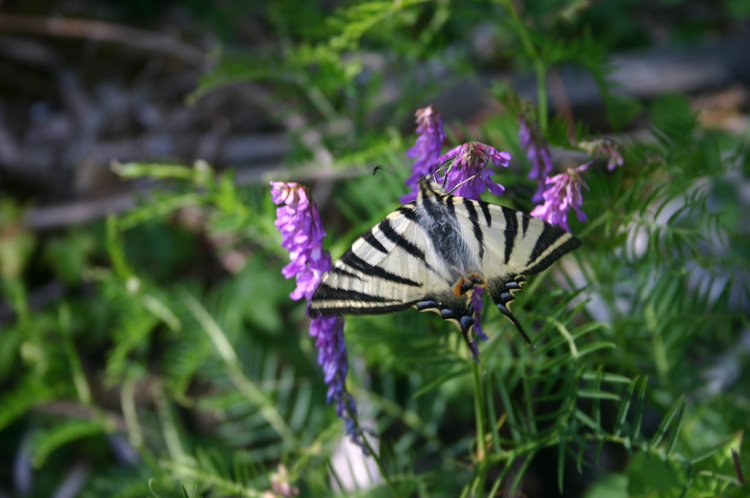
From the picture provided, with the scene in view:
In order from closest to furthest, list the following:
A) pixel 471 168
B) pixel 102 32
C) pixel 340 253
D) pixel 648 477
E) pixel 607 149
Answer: pixel 471 168 → pixel 607 149 → pixel 648 477 → pixel 340 253 → pixel 102 32

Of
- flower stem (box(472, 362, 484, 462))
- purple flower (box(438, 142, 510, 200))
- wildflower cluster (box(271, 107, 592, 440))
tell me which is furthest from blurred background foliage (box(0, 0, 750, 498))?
purple flower (box(438, 142, 510, 200))

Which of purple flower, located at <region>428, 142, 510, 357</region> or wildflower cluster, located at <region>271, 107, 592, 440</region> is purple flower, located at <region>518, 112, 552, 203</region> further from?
purple flower, located at <region>428, 142, 510, 357</region>

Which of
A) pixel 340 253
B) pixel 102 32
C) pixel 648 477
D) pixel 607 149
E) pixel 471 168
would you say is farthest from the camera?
pixel 102 32

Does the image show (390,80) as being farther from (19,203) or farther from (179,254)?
(19,203)

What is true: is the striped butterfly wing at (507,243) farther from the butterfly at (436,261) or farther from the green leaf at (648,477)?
the green leaf at (648,477)

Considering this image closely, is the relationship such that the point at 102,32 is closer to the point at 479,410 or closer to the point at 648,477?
the point at 479,410

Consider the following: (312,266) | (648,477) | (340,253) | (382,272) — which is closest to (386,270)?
(382,272)
